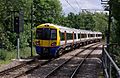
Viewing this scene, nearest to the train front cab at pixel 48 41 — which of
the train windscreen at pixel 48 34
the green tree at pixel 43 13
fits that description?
the train windscreen at pixel 48 34

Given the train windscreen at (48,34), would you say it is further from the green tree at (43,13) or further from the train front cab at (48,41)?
→ the green tree at (43,13)

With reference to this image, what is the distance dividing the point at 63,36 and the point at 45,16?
36.5 m

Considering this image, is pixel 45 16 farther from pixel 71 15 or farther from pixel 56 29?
pixel 56 29

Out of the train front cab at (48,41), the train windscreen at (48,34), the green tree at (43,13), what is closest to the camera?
the train front cab at (48,41)

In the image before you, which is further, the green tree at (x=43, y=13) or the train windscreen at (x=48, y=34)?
the green tree at (x=43, y=13)

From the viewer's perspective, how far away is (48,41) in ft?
87.5

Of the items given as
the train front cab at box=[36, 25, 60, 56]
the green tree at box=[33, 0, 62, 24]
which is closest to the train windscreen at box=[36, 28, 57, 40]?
the train front cab at box=[36, 25, 60, 56]

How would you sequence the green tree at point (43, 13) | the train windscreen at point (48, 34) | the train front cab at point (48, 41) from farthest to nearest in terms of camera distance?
the green tree at point (43, 13) → the train windscreen at point (48, 34) → the train front cab at point (48, 41)

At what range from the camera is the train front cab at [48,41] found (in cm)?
2661

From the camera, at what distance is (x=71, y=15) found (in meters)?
95.7

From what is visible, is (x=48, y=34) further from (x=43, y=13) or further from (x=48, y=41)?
(x=43, y=13)

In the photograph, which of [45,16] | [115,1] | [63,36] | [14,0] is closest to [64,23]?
[45,16]

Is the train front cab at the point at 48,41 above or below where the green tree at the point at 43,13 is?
below

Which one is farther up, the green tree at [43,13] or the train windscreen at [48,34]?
the green tree at [43,13]
